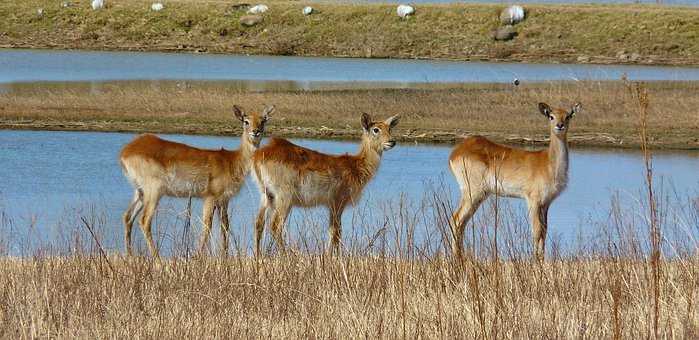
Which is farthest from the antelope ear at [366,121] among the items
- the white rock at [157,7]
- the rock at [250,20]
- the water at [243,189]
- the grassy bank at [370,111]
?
the white rock at [157,7]

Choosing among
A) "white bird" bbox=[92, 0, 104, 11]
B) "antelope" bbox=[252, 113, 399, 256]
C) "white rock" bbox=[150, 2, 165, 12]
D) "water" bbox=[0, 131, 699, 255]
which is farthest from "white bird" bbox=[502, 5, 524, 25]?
"antelope" bbox=[252, 113, 399, 256]

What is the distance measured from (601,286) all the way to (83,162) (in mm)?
11008

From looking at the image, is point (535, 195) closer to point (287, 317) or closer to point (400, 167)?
point (287, 317)

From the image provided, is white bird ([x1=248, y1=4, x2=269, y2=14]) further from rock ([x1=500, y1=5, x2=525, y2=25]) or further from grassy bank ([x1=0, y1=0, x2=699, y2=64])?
rock ([x1=500, y1=5, x2=525, y2=25])

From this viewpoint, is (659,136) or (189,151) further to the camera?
(659,136)

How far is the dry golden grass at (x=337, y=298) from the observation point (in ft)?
22.9

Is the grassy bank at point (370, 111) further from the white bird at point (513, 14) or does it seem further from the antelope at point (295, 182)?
the white bird at point (513, 14)

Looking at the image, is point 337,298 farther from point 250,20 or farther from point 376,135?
point 250,20

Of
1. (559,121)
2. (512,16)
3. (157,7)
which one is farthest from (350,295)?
(157,7)

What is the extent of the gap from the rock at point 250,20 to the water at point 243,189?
29.2 metres

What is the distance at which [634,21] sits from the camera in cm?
4891

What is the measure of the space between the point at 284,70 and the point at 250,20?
1217 centimetres

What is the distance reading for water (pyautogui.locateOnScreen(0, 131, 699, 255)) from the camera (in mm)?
12664

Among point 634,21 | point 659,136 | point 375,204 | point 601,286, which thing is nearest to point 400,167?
point 375,204
